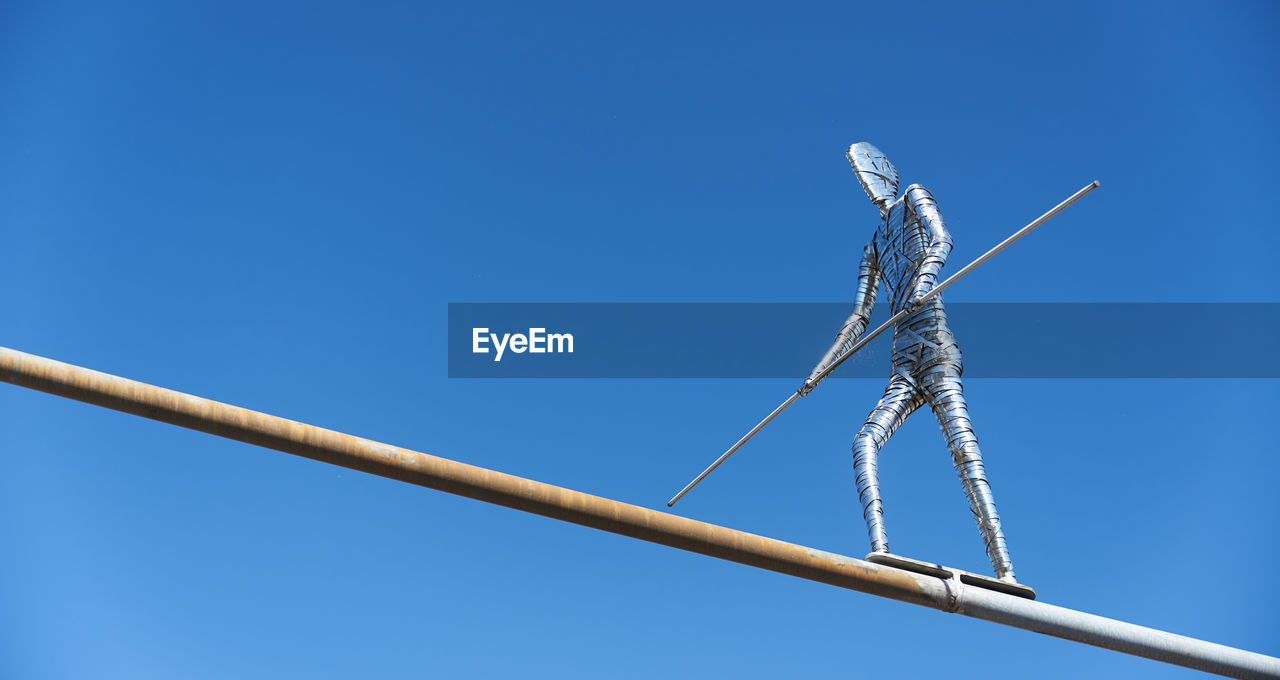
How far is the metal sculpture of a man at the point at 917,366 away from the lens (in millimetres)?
11891

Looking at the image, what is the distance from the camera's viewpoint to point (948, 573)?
10.8 m

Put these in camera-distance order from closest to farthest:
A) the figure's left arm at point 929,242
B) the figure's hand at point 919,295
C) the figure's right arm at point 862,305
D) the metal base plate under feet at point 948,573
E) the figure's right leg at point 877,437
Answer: the metal base plate under feet at point 948,573, the figure's right leg at point 877,437, the figure's hand at point 919,295, the figure's left arm at point 929,242, the figure's right arm at point 862,305

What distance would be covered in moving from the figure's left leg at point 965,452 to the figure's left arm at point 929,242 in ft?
2.76

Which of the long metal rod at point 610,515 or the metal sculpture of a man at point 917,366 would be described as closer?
the long metal rod at point 610,515

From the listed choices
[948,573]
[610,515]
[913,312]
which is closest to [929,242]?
[913,312]

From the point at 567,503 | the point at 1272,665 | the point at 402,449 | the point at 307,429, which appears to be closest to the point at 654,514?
the point at 567,503

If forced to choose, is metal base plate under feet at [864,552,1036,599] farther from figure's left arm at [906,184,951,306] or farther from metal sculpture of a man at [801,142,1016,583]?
figure's left arm at [906,184,951,306]

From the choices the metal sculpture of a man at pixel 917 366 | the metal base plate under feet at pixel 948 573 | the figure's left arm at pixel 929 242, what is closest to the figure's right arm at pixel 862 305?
the metal sculpture of a man at pixel 917 366

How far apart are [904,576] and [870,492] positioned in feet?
5.28

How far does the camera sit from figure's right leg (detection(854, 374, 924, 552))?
38.3ft

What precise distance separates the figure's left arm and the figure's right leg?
941 millimetres

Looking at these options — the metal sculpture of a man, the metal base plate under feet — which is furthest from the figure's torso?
the metal base plate under feet

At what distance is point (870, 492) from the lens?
11.9 m

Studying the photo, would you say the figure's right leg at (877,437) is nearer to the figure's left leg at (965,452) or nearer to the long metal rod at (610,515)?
the figure's left leg at (965,452)
